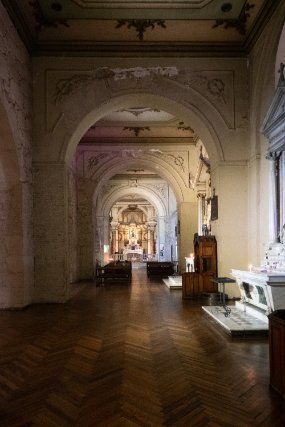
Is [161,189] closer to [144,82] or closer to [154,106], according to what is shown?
[154,106]

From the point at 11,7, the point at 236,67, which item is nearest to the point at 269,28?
the point at 236,67

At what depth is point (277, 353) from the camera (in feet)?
11.9

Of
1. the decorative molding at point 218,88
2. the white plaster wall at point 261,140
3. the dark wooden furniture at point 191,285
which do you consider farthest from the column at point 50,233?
the white plaster wall at point 261,140

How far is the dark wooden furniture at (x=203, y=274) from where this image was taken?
9.30 metres

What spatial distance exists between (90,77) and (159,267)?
8.73 metres

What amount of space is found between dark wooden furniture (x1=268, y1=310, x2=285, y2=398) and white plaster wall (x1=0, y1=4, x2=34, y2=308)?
5814 millimetres

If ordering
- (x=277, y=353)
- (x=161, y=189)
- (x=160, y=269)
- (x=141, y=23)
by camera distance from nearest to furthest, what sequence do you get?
(x=277, y=353) → (x=141, y=23) → (x=160, y=269) → (x=161, y=189)

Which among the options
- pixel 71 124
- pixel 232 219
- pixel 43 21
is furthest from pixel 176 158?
pixel 43 21

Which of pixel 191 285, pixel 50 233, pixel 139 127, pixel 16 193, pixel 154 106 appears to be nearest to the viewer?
pixel 16 193

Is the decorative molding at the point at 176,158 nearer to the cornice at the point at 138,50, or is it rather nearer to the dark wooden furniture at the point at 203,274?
the cornice at the point at 138,50

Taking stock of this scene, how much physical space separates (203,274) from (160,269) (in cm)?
672

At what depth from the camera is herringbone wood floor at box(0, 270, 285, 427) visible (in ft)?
10.3

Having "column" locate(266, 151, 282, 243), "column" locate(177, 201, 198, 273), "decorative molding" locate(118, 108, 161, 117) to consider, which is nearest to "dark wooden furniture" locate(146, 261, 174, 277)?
"column" locate(177, 201, 198, 273)

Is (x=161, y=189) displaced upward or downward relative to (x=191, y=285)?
upward
